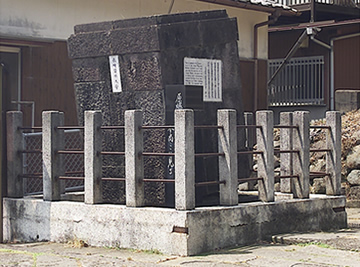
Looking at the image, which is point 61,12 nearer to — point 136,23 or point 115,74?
point 115,74

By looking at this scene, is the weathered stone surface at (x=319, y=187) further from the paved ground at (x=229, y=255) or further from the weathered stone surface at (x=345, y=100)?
the paved ground at (x=229, y=255)

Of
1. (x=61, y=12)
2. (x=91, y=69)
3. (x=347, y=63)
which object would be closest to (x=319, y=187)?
(x=91, y=69)

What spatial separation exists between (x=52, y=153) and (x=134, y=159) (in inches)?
56.5

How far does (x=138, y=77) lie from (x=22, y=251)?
2.57m

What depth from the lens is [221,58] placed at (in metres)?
9.47

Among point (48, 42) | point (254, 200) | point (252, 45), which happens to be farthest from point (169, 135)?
point (252, 45)

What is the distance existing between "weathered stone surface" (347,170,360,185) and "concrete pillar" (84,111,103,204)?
5614 millimetres

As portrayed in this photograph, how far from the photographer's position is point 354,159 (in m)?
12.8

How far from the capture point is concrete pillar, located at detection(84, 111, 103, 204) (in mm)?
8633

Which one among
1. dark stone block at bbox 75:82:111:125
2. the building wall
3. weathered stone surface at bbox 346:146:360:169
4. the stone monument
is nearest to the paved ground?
the stone monument

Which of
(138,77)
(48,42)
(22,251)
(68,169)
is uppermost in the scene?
(48,42)

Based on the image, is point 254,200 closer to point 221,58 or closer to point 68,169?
point 221,58

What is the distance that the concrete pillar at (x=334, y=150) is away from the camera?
9.60 metres

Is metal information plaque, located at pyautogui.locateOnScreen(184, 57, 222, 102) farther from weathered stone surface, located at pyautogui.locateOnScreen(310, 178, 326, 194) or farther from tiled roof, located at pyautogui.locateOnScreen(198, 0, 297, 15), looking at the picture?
tiled roof, located at pyautogui.locateOnScreen(198, 0, 297, 15)
